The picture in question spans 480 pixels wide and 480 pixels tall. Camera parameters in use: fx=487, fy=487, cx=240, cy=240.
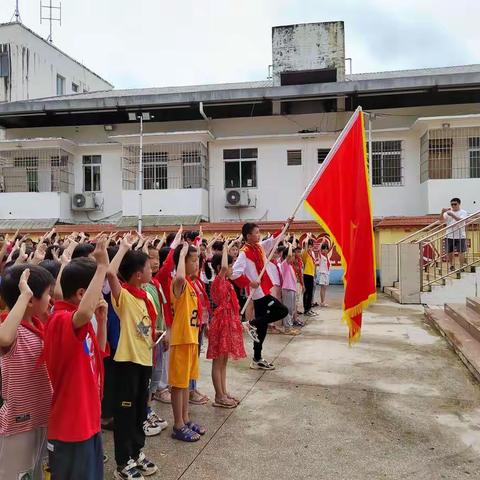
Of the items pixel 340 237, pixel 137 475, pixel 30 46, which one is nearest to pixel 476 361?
pixel 340 237

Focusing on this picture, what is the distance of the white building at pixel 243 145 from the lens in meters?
15.9

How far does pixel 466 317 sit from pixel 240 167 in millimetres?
11615

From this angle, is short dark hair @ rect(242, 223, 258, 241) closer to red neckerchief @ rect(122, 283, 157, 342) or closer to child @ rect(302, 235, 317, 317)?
red neckerchief @ rect(122, 283, 157, 342)

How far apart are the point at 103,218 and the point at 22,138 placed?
15.7 ft

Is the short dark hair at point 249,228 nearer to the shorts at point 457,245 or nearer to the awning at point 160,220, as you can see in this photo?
the shorts at point 457,245

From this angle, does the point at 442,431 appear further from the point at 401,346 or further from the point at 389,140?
the point at 389,140

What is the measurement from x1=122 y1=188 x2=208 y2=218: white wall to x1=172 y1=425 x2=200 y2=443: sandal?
13666 millimetres

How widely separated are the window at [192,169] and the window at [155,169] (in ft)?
2.38

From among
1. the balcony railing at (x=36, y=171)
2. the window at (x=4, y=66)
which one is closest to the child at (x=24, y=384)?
the balcony railing at (x=36, y=171)

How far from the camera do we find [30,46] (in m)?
24.1

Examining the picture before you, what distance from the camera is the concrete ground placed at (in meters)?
3.24

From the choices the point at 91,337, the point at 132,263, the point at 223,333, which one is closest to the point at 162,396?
the point at 223,333

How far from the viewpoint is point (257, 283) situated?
195 inches

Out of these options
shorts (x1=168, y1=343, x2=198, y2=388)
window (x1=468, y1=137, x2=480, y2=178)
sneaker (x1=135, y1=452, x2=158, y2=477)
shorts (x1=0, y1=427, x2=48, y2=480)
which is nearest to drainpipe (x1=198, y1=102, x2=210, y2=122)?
window (x1=468, y1=137, x2=480, y2=178)
